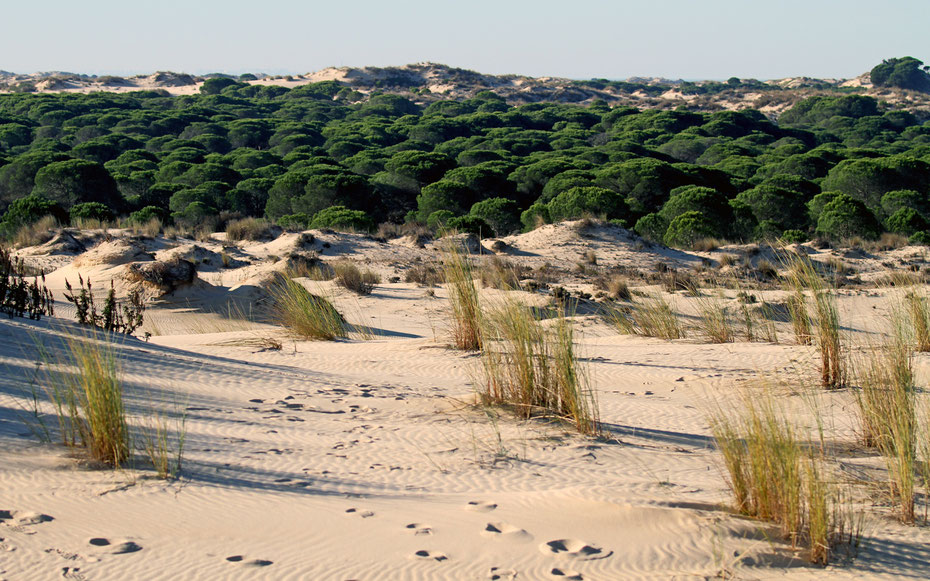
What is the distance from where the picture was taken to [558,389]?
215 inches

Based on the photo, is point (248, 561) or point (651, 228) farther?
point (651, 228)

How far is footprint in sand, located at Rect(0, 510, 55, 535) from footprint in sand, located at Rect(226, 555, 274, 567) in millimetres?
774

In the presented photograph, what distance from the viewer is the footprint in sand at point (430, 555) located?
10.1 feet

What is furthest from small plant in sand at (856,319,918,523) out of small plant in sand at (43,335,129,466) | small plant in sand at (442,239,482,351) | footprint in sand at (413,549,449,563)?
small plant in sand at (43,335,129,466)

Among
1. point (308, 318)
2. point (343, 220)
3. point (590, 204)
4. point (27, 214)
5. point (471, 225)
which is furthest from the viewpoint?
point (590, 204)

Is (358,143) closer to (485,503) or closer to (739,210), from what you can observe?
(739,210)

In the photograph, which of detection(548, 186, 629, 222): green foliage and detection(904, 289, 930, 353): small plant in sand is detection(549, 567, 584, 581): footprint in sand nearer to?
detection(904, 289, 930, 353): small plant in sand

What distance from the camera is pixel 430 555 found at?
312 centimetres

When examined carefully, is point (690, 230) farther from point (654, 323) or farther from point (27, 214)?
point (27, 214)

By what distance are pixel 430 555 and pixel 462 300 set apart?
4577mm

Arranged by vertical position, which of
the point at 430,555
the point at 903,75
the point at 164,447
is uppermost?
the point at 903,75

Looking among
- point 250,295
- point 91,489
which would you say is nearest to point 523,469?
point 91,489

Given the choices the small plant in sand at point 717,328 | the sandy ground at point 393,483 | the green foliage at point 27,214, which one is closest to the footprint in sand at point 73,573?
the sandy ground at point 393,483

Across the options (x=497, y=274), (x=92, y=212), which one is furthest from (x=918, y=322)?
(x=92, y=212)
